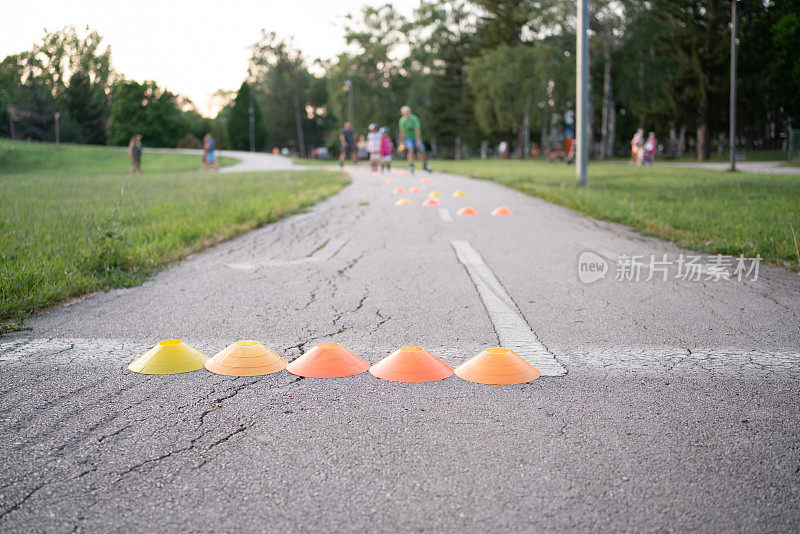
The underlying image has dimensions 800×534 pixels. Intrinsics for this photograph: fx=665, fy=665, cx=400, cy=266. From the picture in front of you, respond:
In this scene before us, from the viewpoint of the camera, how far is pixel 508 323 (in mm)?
4730

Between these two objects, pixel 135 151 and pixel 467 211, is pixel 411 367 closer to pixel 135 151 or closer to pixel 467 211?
pixel 467 211

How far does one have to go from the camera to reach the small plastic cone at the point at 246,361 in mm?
3645

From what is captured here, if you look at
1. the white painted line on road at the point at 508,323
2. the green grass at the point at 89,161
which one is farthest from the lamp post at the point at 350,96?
the white painted line on road at the point at 508,323

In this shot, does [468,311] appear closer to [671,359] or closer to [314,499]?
[671,359]

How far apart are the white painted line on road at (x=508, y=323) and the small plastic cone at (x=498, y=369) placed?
13 centimetres

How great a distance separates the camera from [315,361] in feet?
12.1

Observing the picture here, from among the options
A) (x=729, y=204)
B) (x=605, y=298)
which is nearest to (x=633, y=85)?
(x=729, y=204)

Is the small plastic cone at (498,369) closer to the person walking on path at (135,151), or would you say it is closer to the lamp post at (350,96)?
the person walking on path at (135,151)

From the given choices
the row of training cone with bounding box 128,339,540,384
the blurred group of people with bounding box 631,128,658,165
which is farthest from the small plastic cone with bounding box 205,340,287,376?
the blurred group of people with bounding box 631,128,658,165

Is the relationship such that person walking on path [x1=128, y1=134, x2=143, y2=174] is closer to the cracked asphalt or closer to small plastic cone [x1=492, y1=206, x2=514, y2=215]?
small plastic cone [x1=492, y1=206, x2=514, y2=215]

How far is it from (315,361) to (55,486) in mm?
1544

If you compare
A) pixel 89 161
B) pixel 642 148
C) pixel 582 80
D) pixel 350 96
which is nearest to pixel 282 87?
pixel 350 96

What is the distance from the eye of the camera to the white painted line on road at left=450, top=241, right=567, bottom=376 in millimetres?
3823

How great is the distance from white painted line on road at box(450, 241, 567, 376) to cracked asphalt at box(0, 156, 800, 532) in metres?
0.09
